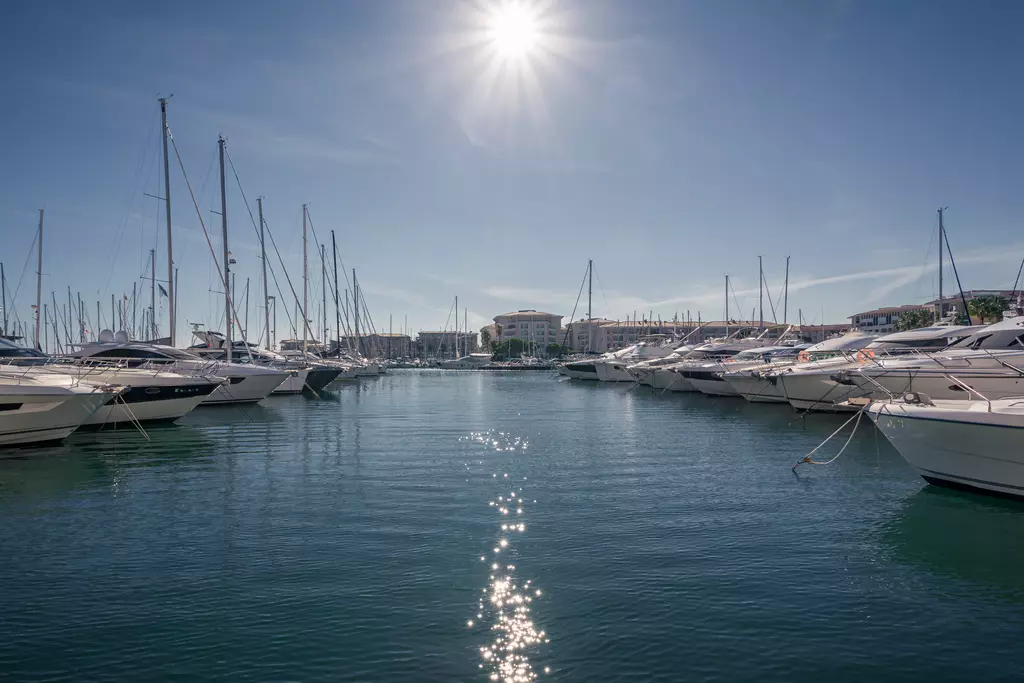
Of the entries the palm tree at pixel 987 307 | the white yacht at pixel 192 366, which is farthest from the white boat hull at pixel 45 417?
the palm tree at pixel 987 307

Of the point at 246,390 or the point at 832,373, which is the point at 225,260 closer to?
the point at 246,390

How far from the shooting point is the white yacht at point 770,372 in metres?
38.5

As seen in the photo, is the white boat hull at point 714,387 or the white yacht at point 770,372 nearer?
the white yacht at point 770,372

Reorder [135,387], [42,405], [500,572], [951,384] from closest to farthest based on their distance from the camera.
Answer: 1. [500,572]
2. [42,405]
3. [951,384]
4. [135,387]

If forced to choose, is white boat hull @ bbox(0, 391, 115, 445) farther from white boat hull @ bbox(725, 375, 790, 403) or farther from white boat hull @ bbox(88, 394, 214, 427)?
white boat hull @ bbox(725, 375, 790, 403)

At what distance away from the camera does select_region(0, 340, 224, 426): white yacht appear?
2636 cm

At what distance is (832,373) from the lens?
2975cm

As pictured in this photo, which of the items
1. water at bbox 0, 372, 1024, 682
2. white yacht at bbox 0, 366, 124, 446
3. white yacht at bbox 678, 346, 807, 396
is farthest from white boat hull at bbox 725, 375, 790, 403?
white yacht at bbox 0, 366, 124, 446

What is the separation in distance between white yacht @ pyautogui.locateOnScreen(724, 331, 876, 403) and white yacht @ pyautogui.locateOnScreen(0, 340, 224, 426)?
2832 cm

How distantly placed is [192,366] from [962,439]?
107ft

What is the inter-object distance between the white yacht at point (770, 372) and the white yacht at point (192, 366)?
1050 inches

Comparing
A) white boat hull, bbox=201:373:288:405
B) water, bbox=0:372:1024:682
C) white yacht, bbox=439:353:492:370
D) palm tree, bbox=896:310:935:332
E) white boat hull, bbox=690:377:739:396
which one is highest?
palm tree, bbox=896:310:935:332

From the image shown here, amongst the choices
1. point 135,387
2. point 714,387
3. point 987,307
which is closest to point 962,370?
point 714,387

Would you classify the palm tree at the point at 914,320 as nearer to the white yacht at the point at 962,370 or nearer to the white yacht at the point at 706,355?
the white yacht at the point at 706,355
